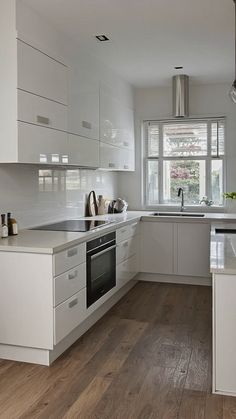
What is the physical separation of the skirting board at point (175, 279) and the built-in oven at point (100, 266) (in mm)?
1205

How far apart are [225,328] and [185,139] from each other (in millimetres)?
3709

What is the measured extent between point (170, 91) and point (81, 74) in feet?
6.76

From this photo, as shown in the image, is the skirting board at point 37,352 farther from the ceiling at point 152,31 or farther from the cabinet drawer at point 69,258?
the ceiling at point 152,31

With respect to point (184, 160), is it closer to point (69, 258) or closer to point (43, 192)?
point (43, 192)

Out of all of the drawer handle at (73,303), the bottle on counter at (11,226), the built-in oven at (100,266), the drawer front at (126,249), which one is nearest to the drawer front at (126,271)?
the drawer front at (126,249)

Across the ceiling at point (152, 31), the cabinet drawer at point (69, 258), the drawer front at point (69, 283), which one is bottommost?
the drawer front at point (69, 283)

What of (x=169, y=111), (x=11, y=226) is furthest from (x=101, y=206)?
(x=11, y=226)

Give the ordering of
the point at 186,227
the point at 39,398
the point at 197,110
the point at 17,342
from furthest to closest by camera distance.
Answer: the point at 197,110
the point at 186,227
the point at 17,342
the point at 39,398

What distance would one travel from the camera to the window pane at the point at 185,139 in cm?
571

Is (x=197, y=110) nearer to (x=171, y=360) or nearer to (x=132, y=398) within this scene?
(x=171, y=360)

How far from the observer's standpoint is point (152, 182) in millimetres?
6004

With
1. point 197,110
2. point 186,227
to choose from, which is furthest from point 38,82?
point 197,110

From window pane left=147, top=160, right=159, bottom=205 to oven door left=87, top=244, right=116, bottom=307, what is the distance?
6.33 ft

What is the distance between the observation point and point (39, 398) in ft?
8.18
